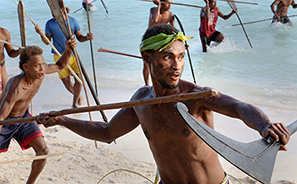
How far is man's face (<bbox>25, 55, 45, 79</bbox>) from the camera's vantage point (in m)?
3.03

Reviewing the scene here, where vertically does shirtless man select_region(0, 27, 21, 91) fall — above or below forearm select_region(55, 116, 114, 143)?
below

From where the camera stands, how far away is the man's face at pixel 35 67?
3033 mm

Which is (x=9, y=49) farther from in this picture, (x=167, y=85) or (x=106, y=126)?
(x=167, y=85)

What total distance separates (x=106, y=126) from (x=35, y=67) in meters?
1.31

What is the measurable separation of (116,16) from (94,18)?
3.47ft

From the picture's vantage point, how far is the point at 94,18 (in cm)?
1602

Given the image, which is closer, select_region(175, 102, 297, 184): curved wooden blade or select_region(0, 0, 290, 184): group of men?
select_region(175, 102, 297, 184): curved wooden blade

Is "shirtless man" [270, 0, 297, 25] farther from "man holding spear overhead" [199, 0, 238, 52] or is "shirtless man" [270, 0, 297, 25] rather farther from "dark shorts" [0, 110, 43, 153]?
"dark shorts" [0, 110, 43, 153]

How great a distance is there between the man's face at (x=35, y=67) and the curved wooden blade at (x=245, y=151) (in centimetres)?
201

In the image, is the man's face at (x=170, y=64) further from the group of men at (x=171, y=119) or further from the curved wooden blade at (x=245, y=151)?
the curved wooden blade at (x=245, y=151)

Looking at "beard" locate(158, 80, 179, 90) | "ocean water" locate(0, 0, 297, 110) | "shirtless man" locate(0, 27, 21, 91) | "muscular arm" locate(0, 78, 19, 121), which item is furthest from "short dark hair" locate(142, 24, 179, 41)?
"ocean water" locate(0, 0, 297, 110)

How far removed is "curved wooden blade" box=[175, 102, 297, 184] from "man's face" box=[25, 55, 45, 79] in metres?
2.01

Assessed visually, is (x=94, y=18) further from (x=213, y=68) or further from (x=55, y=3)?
(x=55, y=3)

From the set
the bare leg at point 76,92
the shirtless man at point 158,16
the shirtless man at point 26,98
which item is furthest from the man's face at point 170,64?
the shirtless man at point 158,16
